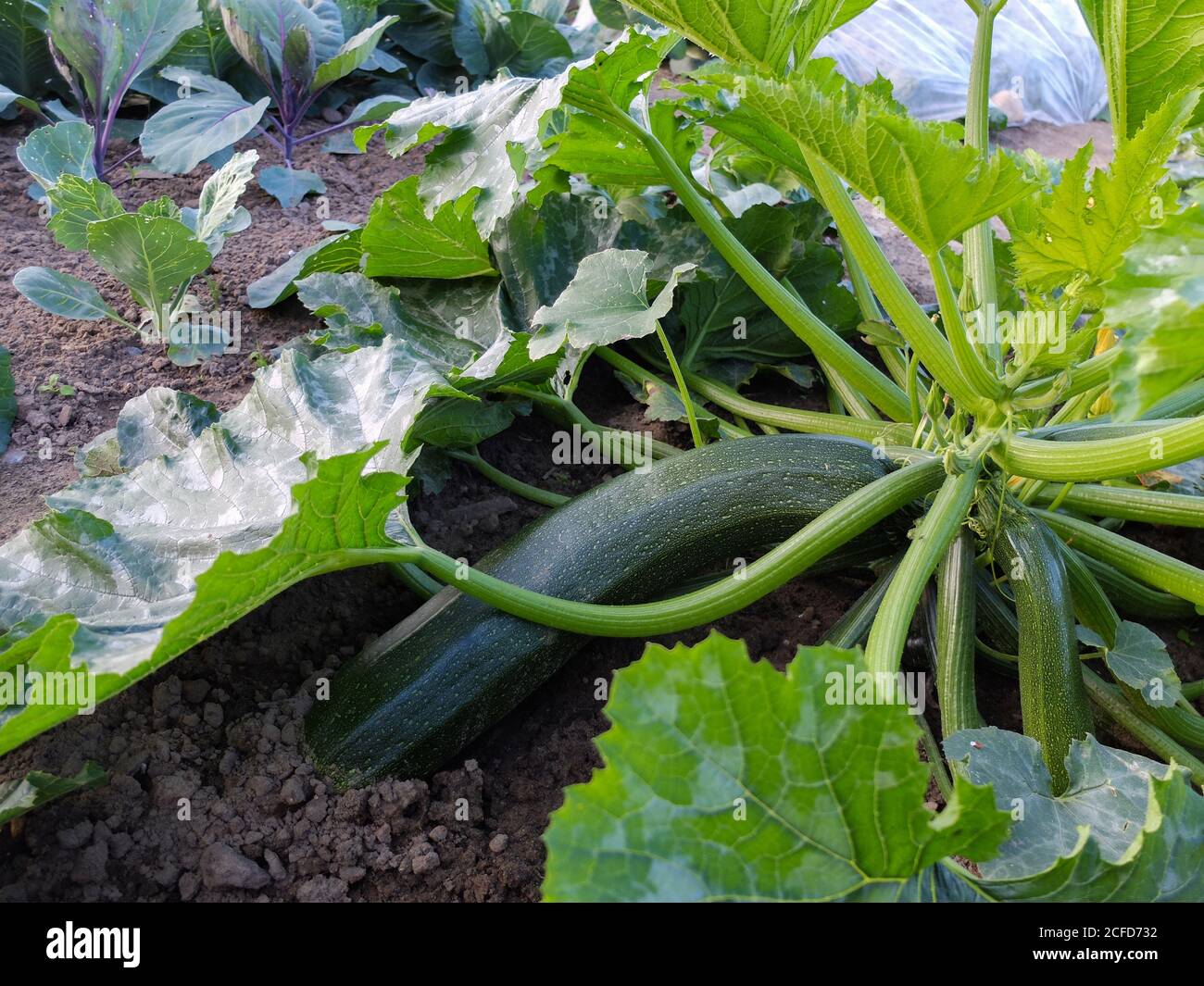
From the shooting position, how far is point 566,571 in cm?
186

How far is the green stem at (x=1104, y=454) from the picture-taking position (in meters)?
1.45

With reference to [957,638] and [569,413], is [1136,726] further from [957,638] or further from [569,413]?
[569,413]

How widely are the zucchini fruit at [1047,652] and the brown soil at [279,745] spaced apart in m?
0.33

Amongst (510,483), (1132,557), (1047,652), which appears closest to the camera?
(1047,652)

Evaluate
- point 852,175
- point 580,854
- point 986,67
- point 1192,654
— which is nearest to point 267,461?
point 580,854

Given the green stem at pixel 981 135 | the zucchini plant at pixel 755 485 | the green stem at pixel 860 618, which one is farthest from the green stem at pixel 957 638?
the green stem at pixel 981 135

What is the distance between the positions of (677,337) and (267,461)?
121 cm

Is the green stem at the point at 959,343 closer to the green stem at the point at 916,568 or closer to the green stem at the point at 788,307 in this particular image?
the green stem at the point at 916,568

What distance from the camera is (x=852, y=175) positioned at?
1521 mm

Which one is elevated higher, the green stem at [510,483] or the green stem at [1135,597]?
the green stem at [510,483]

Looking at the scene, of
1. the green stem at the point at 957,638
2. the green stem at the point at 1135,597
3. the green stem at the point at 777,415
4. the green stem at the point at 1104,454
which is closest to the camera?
the green stem at the point at 1104,454

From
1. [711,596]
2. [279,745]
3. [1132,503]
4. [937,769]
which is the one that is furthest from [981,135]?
[279,745]

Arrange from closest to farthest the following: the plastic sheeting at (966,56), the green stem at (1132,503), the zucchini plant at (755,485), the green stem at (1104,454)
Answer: the zucchini plant at (755,485) < the green stem at (1104,454) < the green stem at (1132,503) < the plastic sheeting at (966,56)

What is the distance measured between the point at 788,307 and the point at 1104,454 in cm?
71
